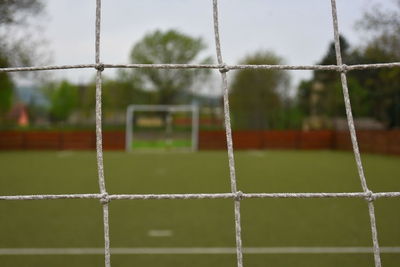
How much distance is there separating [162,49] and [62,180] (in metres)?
26.8

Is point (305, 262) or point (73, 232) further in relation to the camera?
point (73, 232)

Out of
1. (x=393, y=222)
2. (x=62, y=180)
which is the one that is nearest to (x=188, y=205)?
(x=393, y=222)

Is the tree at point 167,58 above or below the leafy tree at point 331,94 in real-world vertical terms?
above

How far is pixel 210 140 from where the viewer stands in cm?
1962

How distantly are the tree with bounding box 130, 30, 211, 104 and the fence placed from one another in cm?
1274

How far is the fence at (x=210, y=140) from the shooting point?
18820 mm

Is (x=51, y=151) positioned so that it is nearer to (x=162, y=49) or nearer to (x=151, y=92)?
(x=151, y=92)

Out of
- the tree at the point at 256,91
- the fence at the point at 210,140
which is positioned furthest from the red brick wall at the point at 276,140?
the tree at the point at 256,91

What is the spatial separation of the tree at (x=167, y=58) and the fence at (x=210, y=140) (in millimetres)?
12738

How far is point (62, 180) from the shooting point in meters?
9.20

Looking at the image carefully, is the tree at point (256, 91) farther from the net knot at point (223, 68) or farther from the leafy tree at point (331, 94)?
the net knot at point (223, 68)

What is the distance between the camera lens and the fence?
18.8m

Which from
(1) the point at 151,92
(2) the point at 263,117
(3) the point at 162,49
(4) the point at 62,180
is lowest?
(4) the point at 62,180

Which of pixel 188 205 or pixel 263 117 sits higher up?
pixel 263 117
